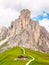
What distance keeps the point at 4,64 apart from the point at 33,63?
998cm

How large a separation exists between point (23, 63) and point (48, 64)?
8.33 metres

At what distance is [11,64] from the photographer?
82.4 meters

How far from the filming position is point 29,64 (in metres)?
79.9

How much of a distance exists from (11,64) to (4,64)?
116 inches

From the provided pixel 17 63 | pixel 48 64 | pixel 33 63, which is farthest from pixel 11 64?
pixel 48 64

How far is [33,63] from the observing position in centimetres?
8262

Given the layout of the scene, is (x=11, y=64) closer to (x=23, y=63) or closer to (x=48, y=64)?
(x=23, y=63)

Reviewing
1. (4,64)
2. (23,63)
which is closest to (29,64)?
(23,63)

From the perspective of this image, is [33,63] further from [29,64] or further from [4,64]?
[4,64]

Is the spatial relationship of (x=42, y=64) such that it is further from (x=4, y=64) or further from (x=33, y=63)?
(x=4, y=64)

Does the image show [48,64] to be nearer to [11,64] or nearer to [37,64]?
[37,64]

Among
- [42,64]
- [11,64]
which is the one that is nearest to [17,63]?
[11,64]

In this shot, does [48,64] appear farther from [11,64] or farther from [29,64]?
[11,64]

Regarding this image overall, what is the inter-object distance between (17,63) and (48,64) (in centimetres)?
1044
